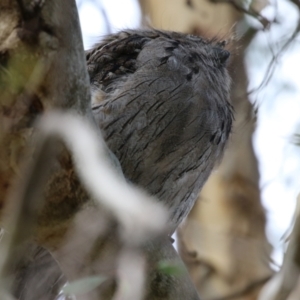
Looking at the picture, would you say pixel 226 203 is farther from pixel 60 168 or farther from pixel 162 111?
pixel 60 168

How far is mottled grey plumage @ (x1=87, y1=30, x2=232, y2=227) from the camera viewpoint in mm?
2145

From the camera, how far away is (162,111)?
218 cm

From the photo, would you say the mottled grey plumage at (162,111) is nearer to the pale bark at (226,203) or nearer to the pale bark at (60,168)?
the pale bark at (226,203)

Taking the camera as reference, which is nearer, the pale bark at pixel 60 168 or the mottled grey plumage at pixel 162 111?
the pale bark at pixel 60 168

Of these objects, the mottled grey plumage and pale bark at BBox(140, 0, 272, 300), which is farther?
pale bark at BBox(140, 0, 272, 300)

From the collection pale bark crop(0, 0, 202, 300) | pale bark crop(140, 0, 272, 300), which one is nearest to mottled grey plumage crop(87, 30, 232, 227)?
pale bark crop(140, 0, 272, 300)

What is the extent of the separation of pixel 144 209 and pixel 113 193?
0.07m

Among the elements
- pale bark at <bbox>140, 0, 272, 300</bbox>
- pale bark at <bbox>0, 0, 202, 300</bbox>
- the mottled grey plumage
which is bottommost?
pale bark at <bbox>140, 0, 272, 300</bbox>

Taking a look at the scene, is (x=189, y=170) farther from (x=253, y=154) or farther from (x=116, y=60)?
(x=253, y=154)

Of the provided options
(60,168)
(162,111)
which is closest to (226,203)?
(162,111)

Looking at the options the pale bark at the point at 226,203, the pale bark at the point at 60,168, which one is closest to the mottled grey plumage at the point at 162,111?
the pale bark at the point at 226,203

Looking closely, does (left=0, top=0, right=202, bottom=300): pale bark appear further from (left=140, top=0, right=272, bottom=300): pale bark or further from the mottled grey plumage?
(left=140, top=0, right=272, bottom=300): pale bark

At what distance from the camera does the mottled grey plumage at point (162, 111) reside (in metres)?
2.14

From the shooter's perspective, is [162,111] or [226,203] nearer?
[162,111]
